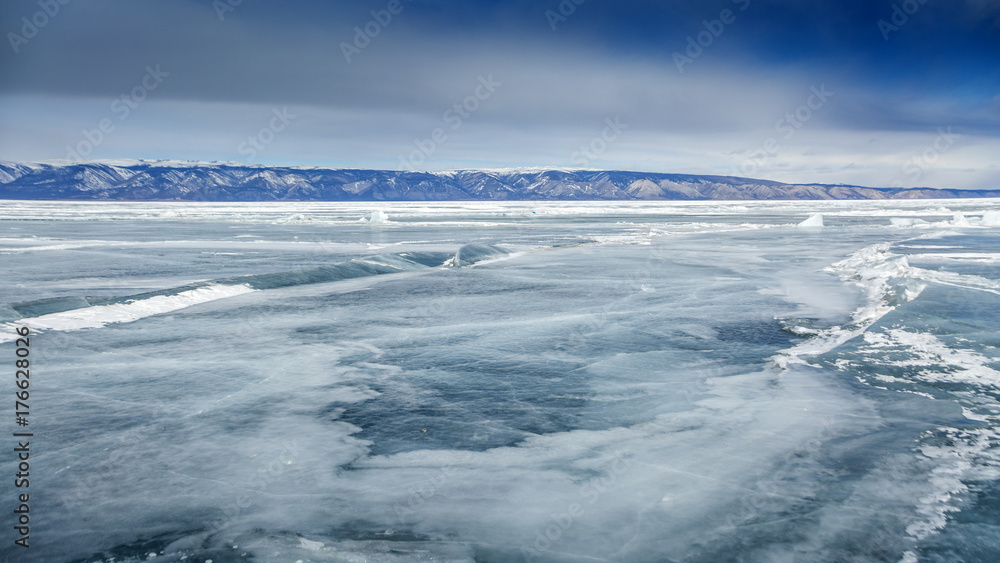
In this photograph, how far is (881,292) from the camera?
9383 mm

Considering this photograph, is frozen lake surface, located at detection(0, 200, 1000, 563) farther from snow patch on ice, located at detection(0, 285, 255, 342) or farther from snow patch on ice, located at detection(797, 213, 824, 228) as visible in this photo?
snow patch on ice, located at detection(797, 213, 824, 228)

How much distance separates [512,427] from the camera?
166 inches

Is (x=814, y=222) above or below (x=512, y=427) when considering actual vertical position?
above

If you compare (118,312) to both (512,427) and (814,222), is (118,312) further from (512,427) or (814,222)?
(814,222)

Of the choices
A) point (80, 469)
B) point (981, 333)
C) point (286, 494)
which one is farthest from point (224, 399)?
point (981, 333)

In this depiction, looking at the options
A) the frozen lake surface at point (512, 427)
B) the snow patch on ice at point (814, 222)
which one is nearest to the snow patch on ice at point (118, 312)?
the frozen lake surface at point (512, 427)

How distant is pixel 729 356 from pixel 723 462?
2520mm

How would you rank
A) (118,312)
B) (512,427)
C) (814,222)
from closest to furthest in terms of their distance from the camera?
1. (512,427)
2. (118,312)
3. (814,222)

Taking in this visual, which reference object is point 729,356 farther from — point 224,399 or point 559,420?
point 224,399

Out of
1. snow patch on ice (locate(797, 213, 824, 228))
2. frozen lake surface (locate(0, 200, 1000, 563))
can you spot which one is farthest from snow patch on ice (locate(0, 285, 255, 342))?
snow patch on ice (locate(797, 213, 824, 228))

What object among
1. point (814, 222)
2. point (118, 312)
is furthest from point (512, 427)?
point (814, 222)

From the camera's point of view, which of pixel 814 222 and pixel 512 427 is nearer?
pixel 512 427

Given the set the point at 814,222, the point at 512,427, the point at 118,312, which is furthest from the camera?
the point at 814,222

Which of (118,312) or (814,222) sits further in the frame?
(814,222)
